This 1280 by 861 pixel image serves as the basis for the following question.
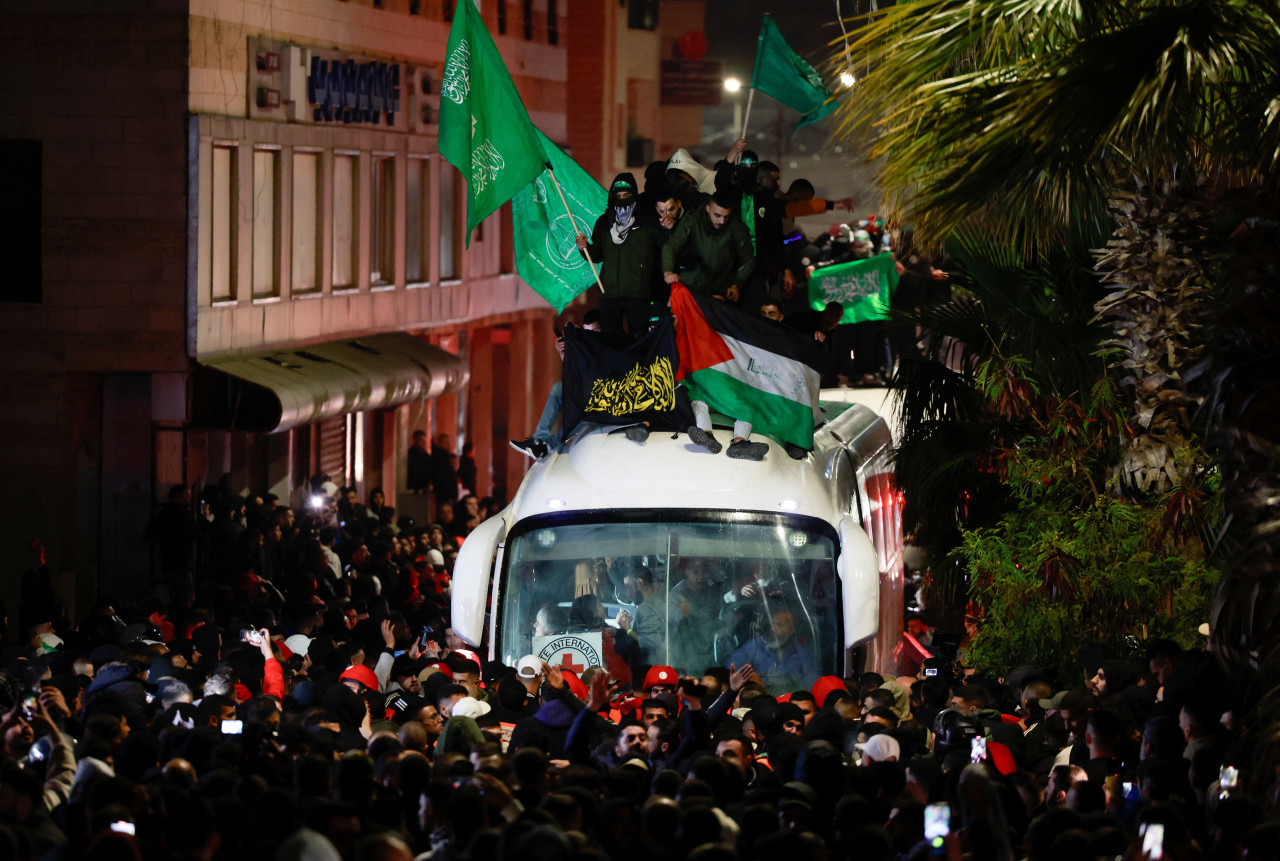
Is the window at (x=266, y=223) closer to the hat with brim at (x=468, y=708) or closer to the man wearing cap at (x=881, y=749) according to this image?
the hat with brim at (x=468, y=708)

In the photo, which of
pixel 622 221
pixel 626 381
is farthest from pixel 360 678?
pixel 622 221

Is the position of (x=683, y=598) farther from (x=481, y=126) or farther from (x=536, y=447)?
(x=481, y=126)

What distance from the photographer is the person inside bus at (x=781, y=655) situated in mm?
12969

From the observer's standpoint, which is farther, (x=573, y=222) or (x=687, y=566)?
(x=573, y=222)

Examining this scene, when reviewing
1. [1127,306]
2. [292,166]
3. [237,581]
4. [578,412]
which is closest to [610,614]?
[578,412]

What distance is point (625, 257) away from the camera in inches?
561

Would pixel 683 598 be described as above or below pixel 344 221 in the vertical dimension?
below

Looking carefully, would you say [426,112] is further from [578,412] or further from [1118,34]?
[1118,34]

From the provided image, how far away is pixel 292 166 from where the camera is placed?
27.0 m

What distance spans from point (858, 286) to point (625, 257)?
11.9 metres

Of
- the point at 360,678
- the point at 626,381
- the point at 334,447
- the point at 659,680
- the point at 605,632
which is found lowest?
the point at 334,447

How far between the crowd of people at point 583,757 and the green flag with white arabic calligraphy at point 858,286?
38.0ft

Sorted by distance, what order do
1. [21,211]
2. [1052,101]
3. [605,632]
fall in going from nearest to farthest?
[1052,101], [605,632], [21,211]

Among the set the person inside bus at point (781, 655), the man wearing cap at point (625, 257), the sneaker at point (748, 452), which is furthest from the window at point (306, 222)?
the person inside bus at point (781, 655)
